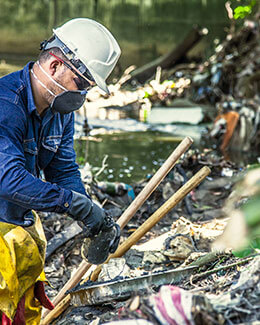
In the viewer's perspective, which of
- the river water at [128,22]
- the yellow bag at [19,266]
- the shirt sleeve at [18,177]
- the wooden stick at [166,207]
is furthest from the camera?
the river water at [128,22]

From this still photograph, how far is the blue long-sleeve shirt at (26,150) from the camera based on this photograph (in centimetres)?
273

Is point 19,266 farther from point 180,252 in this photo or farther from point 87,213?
point 180,252

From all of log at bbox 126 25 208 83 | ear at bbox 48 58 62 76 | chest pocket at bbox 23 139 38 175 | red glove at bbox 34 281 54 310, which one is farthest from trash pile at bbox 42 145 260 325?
log at bbox 126 25 208 83

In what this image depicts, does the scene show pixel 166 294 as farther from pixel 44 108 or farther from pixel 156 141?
pixel 156 141

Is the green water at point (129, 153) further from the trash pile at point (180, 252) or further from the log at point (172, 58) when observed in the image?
the log at point (172, 58)

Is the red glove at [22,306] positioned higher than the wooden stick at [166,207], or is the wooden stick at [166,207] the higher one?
the wooden stick at [166,207]

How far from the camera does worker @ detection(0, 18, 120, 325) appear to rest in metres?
2.78

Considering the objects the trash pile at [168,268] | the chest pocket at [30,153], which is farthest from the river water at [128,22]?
the chest pocket at [30,153]

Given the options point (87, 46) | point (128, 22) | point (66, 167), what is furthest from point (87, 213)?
point (128, 22)

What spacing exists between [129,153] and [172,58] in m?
6.88

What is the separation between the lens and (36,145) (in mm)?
3082

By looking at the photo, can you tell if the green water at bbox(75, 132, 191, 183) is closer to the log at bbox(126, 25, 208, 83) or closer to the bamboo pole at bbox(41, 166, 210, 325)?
the bamboo pole at bbox(41, 166, 210, 325)

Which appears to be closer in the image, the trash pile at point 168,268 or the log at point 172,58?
the trash pile at point 168,268

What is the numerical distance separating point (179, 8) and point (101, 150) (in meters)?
10.7
